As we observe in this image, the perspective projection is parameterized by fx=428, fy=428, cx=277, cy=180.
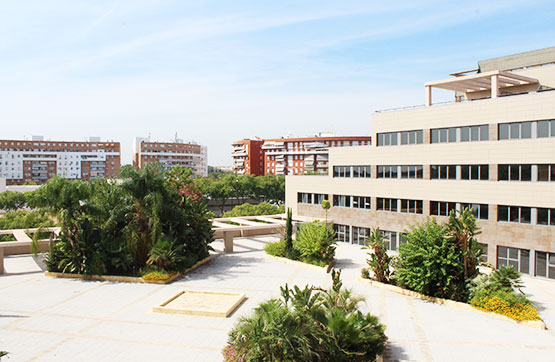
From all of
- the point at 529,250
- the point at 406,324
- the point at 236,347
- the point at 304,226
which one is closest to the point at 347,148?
the point at 304,226

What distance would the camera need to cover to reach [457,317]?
1812 cm

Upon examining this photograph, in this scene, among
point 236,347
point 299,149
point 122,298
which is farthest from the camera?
point 299,149

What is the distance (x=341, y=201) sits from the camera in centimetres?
3825

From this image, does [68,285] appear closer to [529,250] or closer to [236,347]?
[236,347]

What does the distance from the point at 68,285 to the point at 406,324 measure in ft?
56.7

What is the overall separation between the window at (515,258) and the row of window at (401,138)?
31.4 ft

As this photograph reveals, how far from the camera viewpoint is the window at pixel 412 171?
32188mm

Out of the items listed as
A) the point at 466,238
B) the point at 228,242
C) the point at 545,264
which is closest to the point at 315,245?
the point at 228,242

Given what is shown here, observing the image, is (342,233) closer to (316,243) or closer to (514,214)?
(316,243)

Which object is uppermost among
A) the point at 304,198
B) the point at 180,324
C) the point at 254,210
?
the point at 304,198

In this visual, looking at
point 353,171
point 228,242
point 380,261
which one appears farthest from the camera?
point 353,171

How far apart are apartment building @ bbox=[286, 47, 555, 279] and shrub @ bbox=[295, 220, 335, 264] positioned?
15.4 feet

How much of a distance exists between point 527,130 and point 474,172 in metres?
Answer: 4.11

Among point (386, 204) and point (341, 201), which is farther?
point (341, 201)
